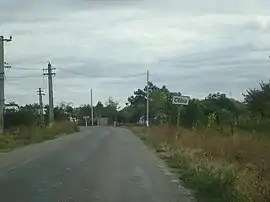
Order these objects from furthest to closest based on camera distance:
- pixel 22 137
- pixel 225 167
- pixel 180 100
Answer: pixel 22 137 → pixel 180 100 → pixel 225 167

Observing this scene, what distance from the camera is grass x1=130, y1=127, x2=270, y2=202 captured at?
12778 millimetres

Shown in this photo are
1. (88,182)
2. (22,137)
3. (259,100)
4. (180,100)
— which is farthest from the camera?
(22,137)

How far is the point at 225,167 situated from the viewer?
17.9 metres

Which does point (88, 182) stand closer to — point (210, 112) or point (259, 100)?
point (259, 100)

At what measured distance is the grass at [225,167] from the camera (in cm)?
1278

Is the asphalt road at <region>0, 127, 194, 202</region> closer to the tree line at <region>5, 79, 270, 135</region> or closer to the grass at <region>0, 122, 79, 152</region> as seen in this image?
the tree line at <region>5, 79, 270, 135</region>

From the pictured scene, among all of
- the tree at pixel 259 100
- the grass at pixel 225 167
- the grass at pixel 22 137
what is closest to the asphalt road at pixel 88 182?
the grass at pixel 225 167

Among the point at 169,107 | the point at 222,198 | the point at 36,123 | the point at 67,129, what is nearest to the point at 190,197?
the point at 222,198

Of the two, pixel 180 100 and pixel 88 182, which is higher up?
pixel 180 100

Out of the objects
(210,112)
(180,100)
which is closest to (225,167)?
(180,100)

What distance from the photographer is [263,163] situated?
15.4 metres

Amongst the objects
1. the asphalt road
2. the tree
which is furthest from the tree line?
the asphalt road

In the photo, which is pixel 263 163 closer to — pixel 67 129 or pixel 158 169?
pixel 158 169

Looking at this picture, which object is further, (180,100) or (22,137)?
(22,137)
